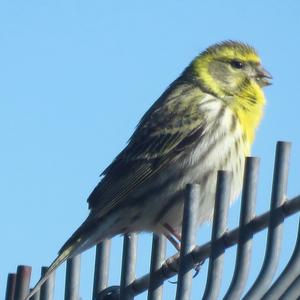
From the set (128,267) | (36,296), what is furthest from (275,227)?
(36,296)

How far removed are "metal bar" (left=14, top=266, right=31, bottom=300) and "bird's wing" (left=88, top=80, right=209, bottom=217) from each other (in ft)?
10.3

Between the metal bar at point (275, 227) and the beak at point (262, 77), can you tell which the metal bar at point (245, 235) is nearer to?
the metal bar at point (275, 227)

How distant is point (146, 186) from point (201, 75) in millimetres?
1710

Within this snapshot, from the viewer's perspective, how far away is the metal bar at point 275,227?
2502 millimetres

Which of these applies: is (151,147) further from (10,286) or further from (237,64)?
(10,286)

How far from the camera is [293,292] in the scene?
2330 mm

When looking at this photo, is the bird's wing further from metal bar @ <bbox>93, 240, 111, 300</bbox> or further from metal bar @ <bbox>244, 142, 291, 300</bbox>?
metal bar @ <bbox>244, 142, 291, 300</bbox>

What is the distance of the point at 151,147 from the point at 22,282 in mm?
3812

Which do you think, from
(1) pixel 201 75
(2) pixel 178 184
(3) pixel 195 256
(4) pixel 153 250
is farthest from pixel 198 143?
(3) pixel 195 256

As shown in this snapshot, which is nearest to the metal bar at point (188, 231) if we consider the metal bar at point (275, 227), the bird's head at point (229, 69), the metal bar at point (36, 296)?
the metal bar at point (275, 227)

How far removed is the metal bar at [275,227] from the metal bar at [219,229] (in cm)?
16

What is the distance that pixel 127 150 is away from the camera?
7.35m

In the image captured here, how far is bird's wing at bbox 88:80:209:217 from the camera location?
684 cm

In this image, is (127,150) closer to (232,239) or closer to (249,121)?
(249,121)
